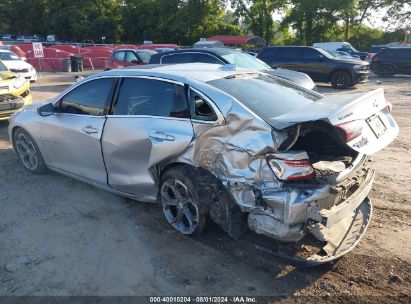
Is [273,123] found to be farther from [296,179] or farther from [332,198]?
[332,198]

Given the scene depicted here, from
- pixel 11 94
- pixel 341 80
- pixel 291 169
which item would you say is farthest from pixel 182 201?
pixel 341 80

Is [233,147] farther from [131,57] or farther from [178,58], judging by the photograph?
[131,57]

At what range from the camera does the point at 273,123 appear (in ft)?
11.1

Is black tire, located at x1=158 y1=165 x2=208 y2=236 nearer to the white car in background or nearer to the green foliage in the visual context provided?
the white car in background

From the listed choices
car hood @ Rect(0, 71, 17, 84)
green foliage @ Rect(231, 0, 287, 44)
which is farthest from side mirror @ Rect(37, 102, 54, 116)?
green foliage @ Rect(231, 0, 287, 44)

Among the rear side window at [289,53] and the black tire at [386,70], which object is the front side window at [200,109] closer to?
the rear side window at [289,53]

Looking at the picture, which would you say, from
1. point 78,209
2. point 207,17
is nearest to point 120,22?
point 207,17

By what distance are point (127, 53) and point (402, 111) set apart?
1052 cm

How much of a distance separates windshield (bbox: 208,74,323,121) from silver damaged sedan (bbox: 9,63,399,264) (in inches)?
0.6

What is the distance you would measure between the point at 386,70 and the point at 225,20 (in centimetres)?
3178

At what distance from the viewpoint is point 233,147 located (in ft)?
11.4

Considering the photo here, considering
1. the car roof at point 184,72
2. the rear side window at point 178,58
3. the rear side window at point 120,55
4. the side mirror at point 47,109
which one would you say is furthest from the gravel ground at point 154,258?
the rear side window at point 120,55

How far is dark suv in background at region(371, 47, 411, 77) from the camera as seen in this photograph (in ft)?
67.6

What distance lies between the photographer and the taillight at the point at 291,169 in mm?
3225
